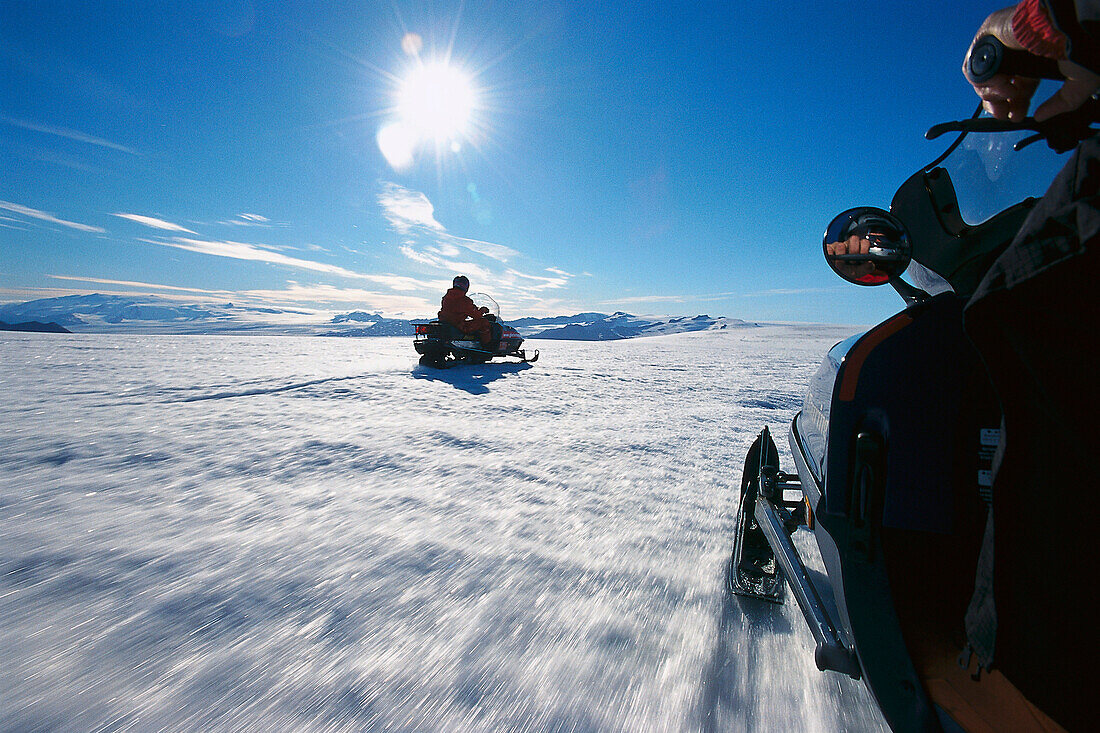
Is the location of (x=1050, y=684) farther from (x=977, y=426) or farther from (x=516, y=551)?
(x=516, y=551)

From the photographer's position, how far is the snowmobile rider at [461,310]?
841 cm

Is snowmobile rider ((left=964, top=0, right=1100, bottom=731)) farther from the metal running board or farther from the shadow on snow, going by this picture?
the shadow on snow

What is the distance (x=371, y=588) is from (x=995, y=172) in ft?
8.28

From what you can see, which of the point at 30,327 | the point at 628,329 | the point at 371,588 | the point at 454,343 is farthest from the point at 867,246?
the point at 628,329

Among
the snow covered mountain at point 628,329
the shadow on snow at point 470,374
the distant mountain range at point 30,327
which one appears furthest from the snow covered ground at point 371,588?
the snow covered mountain at point 628,329

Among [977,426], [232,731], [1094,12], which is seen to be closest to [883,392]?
[977,426]

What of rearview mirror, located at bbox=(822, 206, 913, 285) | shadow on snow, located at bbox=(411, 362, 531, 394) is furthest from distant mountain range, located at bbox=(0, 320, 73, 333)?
rearview mirror, located at bbox=(822, 206, 913, 285)

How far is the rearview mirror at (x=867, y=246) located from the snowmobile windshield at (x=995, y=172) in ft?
1.25

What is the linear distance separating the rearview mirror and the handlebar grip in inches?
14.7

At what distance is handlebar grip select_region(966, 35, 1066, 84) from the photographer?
2.33 ft

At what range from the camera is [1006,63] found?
736mm

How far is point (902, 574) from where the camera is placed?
3.35 ft

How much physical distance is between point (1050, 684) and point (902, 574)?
33 centimetres

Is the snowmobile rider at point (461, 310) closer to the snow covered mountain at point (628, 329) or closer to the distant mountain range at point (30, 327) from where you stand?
the distant mountain range at point (30, 327)
